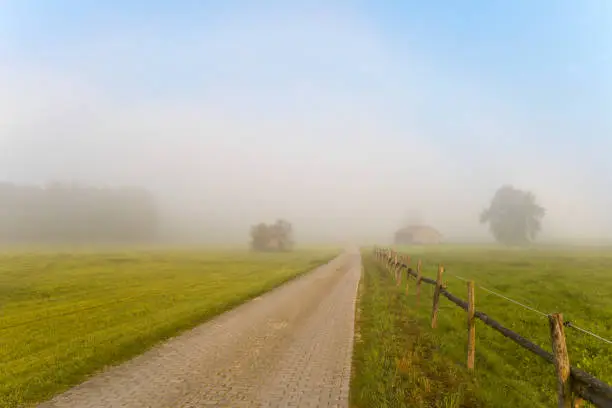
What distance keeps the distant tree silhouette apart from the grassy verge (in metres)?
83.3

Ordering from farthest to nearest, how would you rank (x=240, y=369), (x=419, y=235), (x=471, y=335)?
(x=419, y=235)
(x=471, y=335)
(x=240, y=369)

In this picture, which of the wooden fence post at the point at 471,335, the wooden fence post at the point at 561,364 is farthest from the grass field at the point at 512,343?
the wooden fence post at the point at 561,364

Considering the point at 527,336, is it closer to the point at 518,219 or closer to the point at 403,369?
the point at 403,369

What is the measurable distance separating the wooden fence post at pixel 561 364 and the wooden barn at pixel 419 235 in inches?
5203

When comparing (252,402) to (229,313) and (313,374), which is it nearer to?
(313,374)

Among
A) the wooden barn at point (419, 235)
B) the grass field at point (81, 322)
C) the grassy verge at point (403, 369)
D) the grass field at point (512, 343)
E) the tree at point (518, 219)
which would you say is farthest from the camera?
the wooden barn at point (419, 235)

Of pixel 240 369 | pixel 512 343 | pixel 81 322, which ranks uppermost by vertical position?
pixel 240 369

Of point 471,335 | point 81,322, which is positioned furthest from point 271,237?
point 471,335

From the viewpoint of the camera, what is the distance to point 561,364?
226 inches

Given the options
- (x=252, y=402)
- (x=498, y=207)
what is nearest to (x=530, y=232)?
(x=498, y=207)

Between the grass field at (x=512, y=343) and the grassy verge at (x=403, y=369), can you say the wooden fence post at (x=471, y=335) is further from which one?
the grassy verge at (x=403, y=369)

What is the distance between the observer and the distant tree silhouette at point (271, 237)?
97.9 m

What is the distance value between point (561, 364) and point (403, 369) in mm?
4136

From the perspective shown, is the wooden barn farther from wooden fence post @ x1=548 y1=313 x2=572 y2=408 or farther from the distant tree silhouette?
wooden fence post @ x1=548 y1=313 x2=572 y2=408
